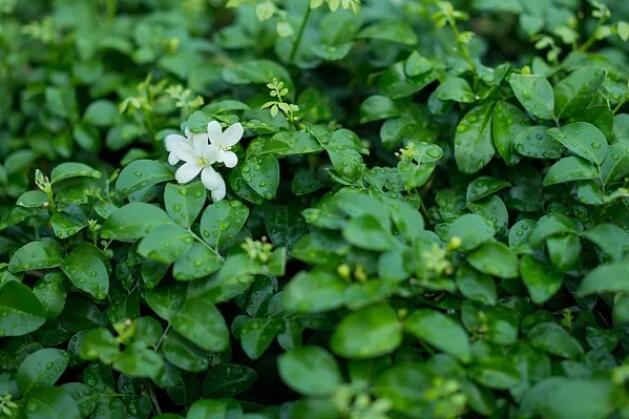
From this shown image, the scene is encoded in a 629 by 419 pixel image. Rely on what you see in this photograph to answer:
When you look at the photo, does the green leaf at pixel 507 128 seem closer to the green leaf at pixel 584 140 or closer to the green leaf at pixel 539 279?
the green leaf at pixel 584 140

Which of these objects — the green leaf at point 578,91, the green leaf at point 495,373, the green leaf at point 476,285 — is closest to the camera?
the green leaf at point 495,373

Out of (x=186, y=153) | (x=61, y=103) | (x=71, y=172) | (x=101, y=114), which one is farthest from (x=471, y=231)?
(x=61, y=103)

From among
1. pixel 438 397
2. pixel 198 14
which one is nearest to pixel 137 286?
pixel 438 397

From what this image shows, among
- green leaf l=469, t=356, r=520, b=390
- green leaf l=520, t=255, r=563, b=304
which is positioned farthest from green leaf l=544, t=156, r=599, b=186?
green leaf l=469, t=356, r=520, b=390

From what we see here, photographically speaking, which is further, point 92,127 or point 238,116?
point 92,127

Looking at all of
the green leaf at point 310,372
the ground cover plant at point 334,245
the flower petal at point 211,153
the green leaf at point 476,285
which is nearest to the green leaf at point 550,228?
the ground cover plant at point 334,245

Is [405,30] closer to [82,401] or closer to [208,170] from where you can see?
[208,170]
